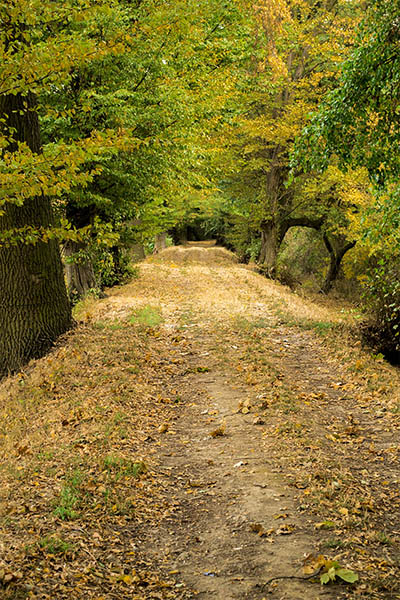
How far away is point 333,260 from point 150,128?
17743 mm

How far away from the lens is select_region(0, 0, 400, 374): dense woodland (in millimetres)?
5539

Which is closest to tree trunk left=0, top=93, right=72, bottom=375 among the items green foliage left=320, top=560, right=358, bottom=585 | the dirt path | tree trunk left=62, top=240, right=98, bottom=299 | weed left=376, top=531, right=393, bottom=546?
the dirt path

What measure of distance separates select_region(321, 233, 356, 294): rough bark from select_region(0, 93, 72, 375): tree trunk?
18.7m

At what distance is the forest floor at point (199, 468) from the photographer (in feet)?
11.9

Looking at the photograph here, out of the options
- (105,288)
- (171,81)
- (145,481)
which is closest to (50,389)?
(145,481)

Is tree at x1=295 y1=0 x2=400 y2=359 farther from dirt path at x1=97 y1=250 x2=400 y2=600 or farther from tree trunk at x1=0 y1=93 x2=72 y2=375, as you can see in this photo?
tree trunk at x1=0 y1=93 x2=72 y2=375

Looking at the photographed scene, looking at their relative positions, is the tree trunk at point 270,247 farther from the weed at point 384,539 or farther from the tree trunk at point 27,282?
the weed at point 384,539

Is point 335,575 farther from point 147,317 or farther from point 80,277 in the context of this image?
point 80,277

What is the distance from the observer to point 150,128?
10812 mm

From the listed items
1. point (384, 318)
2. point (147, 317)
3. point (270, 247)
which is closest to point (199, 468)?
point (384, 318)

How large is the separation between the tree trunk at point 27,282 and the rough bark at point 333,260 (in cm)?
1875

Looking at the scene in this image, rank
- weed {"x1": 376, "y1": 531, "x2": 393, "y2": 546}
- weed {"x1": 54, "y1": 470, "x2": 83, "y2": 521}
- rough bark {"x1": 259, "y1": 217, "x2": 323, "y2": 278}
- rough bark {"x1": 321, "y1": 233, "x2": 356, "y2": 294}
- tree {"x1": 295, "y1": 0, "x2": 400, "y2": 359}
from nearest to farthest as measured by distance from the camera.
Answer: weed {"x1": 376, "y1": 531, "x2": 393, "y2": 546} < weed {"x1": 54, "y1": 470, "x2": 83, "y2": 521} < tree {"x1": 295, "y1": 0, "x2": 400, "y2": 359} < rough bark {"x1": 259, "y1": 217, "x2": 323, "y2": 278} < rough bark {"x1": 321, "y1": 233, "x2": 356, "y2": 294}

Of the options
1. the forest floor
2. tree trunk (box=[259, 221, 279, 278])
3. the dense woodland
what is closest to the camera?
the forest floor

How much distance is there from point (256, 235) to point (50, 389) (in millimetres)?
26310
